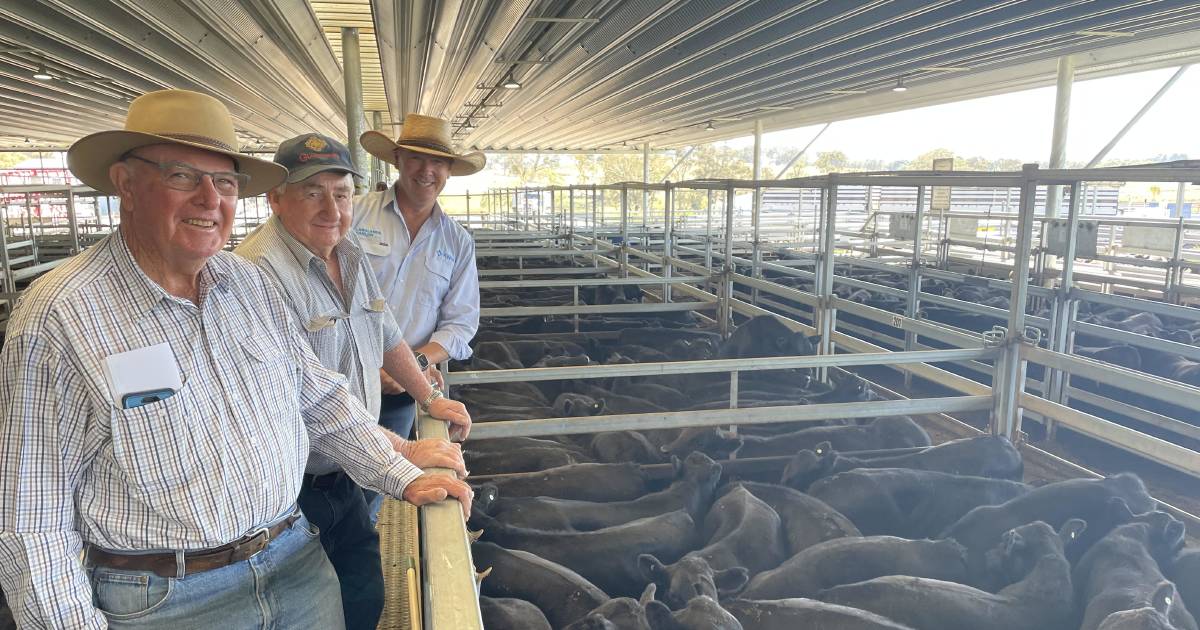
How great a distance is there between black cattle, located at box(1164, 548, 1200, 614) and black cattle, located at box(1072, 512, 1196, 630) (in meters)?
0.05

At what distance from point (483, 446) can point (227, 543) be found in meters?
3.61

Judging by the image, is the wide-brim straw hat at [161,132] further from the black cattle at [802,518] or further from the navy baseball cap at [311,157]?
the black cattle at [802,518]

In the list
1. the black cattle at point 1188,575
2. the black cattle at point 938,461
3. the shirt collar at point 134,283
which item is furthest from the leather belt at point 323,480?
the black cattle at point 1188,575

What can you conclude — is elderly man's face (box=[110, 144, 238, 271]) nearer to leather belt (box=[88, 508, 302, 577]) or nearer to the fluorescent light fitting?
leather belt (box=[88, 508, 302, 577])

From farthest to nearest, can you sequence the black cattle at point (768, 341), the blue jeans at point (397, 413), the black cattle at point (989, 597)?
the black cattle at point (768, 341)
the blue jeans at point (397, 413)
the black cattle at point (989, 597)

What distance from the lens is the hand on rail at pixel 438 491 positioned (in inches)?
78.1

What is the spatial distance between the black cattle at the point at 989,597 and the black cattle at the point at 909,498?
2.10 feet

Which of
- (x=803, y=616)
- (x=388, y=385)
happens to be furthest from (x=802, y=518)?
(x=388, y=385)

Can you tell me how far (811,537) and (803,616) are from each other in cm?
83

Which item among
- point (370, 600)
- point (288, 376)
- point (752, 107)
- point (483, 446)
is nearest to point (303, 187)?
point (288, 376)

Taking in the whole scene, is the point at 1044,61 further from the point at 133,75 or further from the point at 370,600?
the point at 133,75

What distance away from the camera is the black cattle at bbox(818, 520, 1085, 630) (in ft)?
10.8

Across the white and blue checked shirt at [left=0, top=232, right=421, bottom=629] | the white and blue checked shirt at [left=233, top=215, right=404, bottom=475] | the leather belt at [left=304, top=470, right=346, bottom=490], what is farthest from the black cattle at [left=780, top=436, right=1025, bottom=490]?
the white and blue checked shirt at [left=0, top=232, right=421, bottom=629]

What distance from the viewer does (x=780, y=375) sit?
23.0 feet
